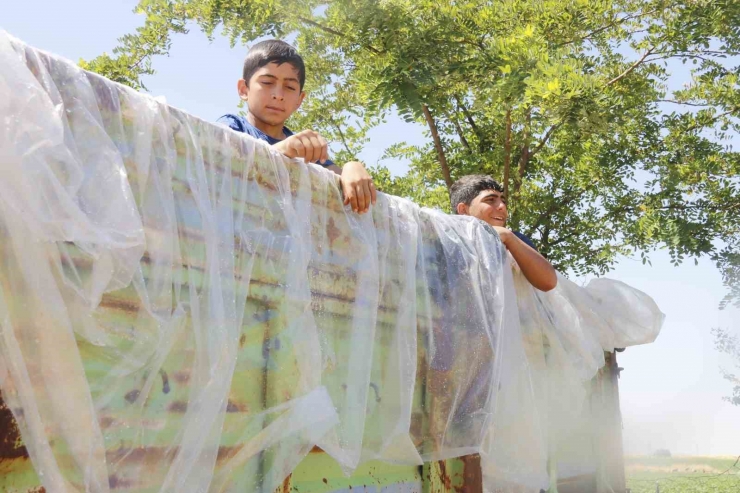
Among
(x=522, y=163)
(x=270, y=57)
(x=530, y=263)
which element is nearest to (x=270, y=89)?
(x=270, y=57)

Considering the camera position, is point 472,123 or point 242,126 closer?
point 242,126

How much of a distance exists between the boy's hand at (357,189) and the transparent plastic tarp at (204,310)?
41mm

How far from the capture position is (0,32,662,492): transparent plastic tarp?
120cm

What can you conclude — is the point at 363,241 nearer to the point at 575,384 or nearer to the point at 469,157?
the point at 575,384

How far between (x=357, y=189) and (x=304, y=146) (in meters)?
0.19

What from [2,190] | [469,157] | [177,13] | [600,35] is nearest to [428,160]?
[469,157]

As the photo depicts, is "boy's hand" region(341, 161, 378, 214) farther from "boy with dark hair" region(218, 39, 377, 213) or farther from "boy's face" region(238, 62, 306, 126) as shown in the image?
"boy's face" region(238, 62, 306, 126)

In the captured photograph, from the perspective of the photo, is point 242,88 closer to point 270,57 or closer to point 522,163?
point 270,57

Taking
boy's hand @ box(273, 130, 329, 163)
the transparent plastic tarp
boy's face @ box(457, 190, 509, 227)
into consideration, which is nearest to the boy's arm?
the transparent plastic tarp

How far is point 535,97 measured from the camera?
464 centimetres

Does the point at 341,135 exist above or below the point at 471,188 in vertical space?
above

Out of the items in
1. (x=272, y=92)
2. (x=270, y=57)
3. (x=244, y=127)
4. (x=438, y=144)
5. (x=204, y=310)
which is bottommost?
(x=204, y=310)

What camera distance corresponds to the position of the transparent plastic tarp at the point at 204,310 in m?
1.20

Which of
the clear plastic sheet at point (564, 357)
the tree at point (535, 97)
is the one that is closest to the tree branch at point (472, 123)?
the tree at point (535, 97)
